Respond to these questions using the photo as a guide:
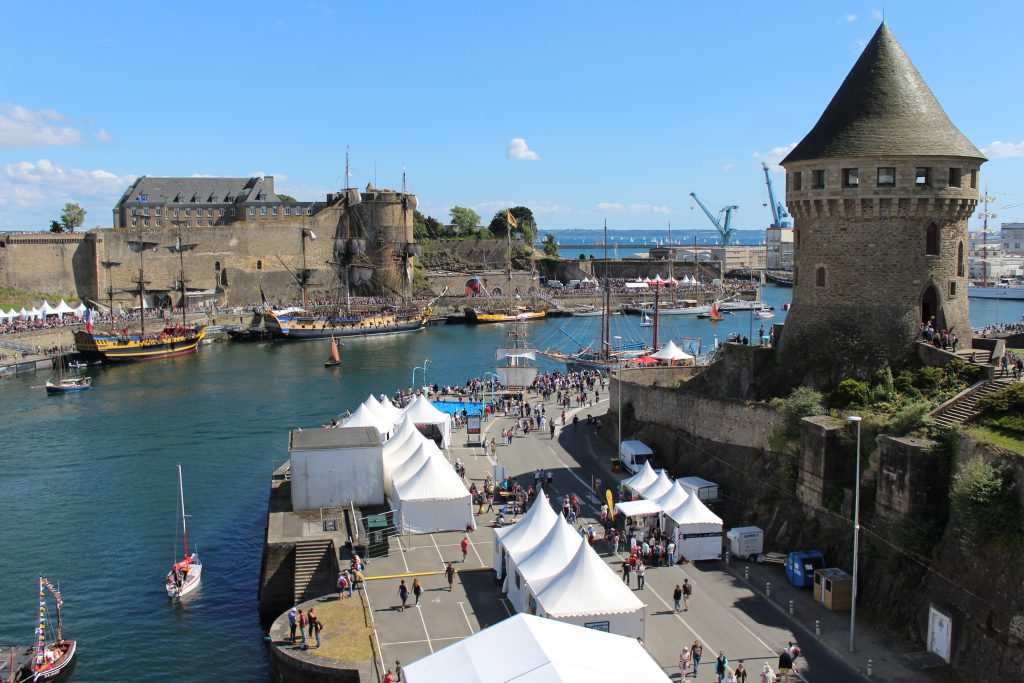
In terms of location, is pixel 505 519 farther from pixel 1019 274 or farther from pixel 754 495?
pixel 1019 274

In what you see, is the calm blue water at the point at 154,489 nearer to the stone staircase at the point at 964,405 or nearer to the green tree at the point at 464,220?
the stone staircase at the point at 964,405

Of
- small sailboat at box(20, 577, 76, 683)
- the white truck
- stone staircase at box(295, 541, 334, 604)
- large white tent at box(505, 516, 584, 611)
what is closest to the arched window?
the white truck

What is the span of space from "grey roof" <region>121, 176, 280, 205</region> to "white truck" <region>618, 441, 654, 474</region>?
92925 mm

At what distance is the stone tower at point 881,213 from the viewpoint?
27.6 meters

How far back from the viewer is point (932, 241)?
1113 inches

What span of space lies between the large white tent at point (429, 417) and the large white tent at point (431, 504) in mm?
9521

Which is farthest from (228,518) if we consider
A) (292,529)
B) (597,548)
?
(597,548)

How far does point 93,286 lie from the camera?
314 ft

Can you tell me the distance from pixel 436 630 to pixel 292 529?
8.22 metres

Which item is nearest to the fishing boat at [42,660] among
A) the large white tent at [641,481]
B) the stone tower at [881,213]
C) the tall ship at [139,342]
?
the large white tent at [641,481]

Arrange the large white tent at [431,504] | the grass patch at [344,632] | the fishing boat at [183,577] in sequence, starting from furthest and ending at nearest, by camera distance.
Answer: the large white tent at [431,504]
the fishing boat at [183,577]
the grass patch at [344,632]

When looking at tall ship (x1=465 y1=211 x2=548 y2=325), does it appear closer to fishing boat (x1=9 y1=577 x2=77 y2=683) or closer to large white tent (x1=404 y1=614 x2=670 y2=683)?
fishing boat (x1=9 y1=577 x2=77 y2=683)

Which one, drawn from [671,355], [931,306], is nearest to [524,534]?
[931,306]

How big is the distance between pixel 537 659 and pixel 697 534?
11295mm
